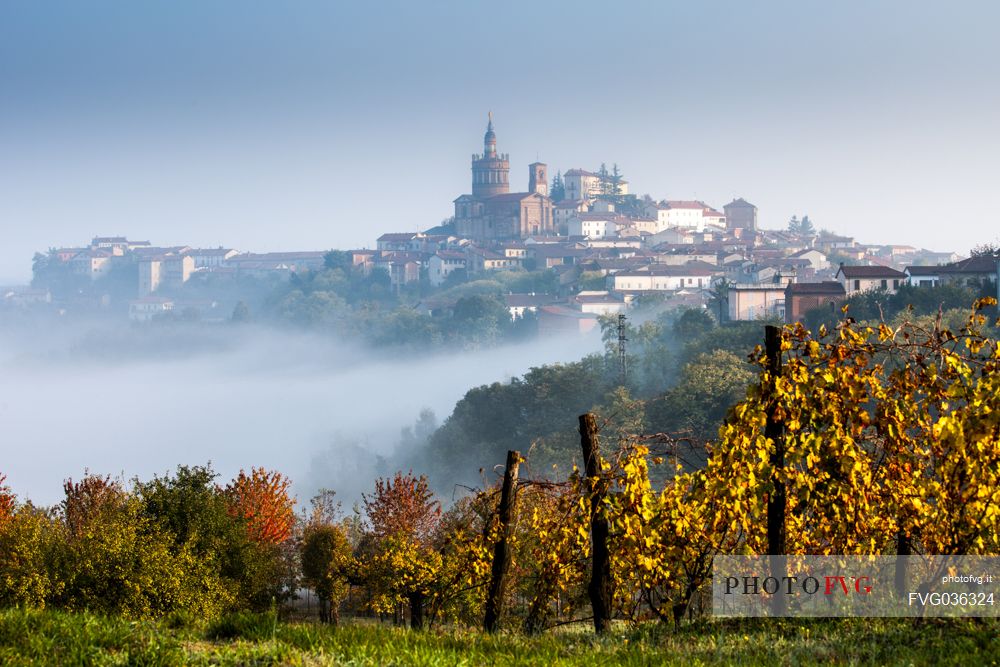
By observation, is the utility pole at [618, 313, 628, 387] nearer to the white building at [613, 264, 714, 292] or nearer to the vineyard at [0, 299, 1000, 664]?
the vineyard at [0, 299, 1000, 664]

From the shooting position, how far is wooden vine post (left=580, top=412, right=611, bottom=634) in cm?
738

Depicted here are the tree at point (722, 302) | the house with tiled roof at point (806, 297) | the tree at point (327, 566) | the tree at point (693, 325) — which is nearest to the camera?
the tree at point (327, 566)

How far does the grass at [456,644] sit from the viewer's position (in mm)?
4973

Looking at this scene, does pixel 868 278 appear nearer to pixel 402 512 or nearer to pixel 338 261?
pixel 402 512

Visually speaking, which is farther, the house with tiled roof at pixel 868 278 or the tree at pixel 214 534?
the house with tiled roof at pixel 868 278

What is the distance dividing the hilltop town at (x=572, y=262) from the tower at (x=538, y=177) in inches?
5.3

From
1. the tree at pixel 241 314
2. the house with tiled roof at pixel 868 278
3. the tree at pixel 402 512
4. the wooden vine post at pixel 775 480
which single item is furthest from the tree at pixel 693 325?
the tree at pixel 241 314

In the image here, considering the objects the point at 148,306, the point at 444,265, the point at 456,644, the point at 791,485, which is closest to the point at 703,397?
the point at 791,485

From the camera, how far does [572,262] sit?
11694cm

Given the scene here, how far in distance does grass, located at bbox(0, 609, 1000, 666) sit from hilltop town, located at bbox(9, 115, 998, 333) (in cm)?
4833

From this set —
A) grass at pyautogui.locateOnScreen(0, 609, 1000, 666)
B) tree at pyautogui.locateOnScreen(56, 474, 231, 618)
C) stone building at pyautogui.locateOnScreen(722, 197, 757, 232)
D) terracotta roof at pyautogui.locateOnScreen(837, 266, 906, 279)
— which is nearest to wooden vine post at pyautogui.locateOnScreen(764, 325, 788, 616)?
grass at pyautogui.locateOnScreen(0, 609, 1000, 666)

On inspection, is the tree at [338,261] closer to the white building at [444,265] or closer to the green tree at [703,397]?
the white building at [444,265]

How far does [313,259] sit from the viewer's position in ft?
573

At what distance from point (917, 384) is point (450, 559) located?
9.53m
